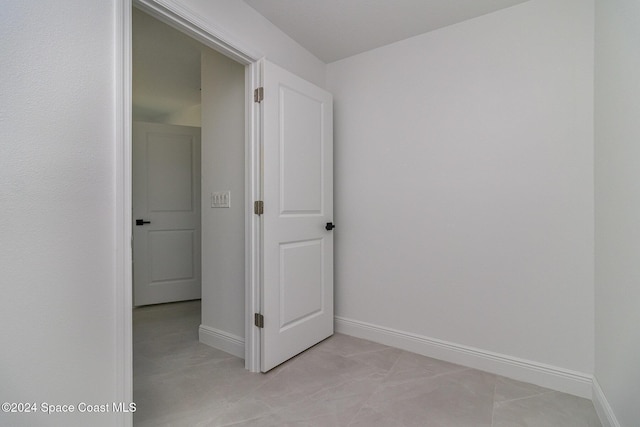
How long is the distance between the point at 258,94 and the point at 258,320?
1.49 metres

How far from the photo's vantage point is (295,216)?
219 cm

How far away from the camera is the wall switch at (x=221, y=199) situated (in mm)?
2295

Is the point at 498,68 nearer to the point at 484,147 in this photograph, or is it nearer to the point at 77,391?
the point at 484,147

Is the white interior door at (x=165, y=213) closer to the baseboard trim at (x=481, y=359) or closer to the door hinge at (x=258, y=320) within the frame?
the door hinge at (x=258, y=320)

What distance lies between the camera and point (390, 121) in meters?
2.40

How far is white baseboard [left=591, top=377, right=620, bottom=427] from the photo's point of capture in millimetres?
1379

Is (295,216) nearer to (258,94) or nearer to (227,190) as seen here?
(227,190)

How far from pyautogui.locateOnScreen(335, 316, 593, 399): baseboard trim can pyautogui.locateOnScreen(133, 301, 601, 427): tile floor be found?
0.06 metres

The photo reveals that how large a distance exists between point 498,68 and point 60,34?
2.33 m

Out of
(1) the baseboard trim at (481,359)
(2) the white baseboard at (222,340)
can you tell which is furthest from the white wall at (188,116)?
(1) the baseboard trim at (481,359)

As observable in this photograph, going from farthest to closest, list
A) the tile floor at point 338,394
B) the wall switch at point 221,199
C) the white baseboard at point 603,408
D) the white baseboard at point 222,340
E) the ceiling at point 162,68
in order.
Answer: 1. the ceiling at point 162,68
2. the wall switch at point 221,199
3. the white baseboard at point 222,340
4. the tile floor at point 338,394
5. the white baseboard at point 603,408

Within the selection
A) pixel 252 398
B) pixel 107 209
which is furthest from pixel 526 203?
pixel 107 209

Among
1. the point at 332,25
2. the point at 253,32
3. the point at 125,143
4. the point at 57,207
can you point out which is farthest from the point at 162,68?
the point at 57,207

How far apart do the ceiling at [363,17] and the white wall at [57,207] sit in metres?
1.14
